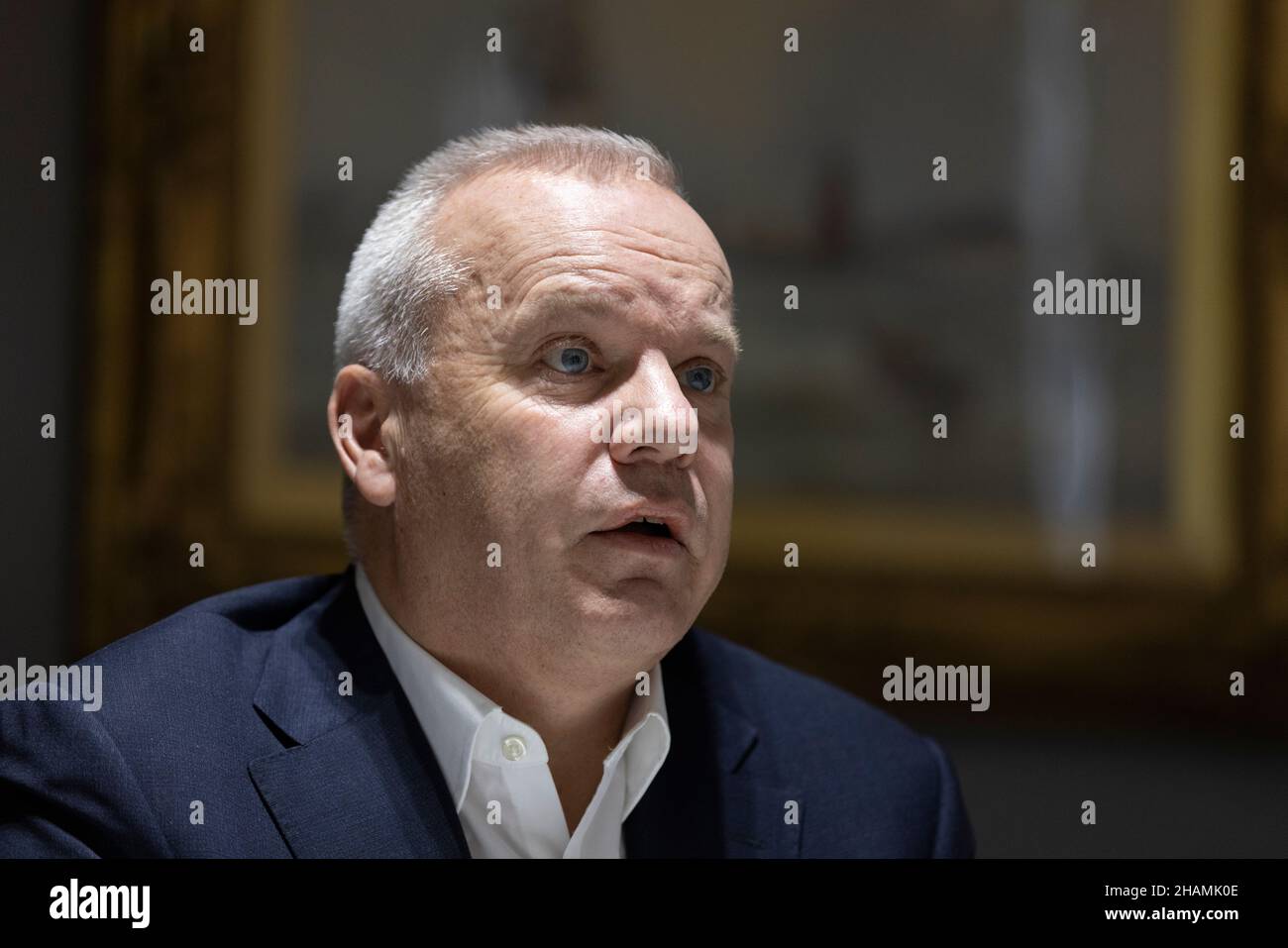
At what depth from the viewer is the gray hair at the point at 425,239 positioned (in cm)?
177

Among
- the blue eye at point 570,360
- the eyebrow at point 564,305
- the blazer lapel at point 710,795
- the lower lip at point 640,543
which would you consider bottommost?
the blazer lapel at point 710,795

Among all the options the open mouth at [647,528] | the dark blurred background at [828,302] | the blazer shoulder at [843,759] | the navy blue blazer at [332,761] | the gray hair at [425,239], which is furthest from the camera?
the dark blurred background at [828,302]

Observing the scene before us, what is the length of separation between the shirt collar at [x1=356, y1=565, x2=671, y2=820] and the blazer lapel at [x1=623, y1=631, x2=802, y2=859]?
0.04 meters

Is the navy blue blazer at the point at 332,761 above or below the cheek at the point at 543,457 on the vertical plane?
below

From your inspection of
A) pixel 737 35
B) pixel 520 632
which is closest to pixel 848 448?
pixel 737 35

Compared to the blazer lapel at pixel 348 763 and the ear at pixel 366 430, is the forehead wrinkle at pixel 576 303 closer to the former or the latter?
the ear at pixel 366 430

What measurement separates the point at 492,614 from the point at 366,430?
352 millimetres

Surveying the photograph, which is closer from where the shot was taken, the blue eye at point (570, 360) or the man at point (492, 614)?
the man at point (492, 614)

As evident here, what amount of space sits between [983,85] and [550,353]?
164cm

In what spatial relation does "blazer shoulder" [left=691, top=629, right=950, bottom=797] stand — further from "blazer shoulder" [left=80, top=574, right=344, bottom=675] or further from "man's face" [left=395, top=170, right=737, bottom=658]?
"blazer shoulder" [left=80, top=574, right=344, bottom=675]

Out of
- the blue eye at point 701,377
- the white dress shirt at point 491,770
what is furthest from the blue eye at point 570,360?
the white dress shirt at point 491,770

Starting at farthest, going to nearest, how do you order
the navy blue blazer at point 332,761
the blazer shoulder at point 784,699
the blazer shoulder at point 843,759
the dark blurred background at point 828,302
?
the dark blurred background at point 828,302 → the blazer shoulder at point 784,699 → the blazer shoulder at point 843,759 → the navy blue blazer at point 332,761
